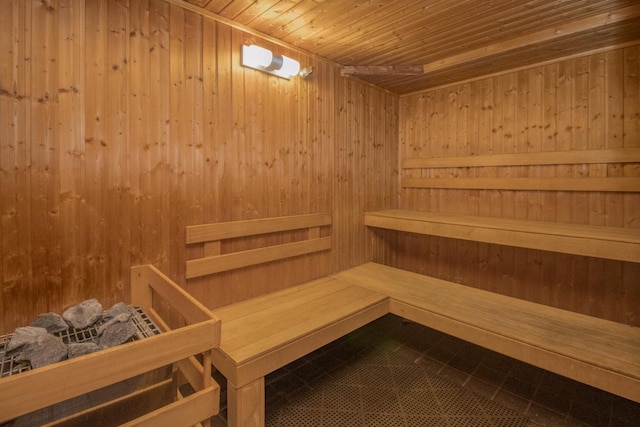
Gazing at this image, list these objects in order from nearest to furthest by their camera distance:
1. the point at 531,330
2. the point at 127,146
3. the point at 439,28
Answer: the point at 127,146 < the point at 531,330 < the point at 439,28

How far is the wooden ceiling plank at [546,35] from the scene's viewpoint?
2229 millimetres

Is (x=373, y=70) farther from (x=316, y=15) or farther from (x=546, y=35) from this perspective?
(x=546, y=35)

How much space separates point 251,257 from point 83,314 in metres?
1.11

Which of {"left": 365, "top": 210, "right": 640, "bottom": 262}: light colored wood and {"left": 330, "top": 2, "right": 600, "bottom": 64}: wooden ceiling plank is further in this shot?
{"left": 330, "top": 2, "right": 600, "bottom": 64}: wooden ceiling plank

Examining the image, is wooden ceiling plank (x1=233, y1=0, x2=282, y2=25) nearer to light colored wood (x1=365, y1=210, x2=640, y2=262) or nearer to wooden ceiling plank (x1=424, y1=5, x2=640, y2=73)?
wooden ceiling plank (x1=424, y1=5, x2=640, y2=73)

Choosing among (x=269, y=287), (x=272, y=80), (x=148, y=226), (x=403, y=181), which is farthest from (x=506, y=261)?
(x=148, y=226)

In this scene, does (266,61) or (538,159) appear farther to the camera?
(538,159)

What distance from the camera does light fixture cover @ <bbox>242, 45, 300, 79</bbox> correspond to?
8.07 feet

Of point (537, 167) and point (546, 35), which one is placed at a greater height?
point (546, 35)

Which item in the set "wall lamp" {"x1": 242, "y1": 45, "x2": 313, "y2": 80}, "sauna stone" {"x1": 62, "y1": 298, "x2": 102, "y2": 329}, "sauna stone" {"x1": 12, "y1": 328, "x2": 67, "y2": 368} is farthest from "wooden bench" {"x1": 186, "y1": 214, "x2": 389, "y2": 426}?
"wall lamp" {"x1": 242, "y1": 45, "x2": 313, "y2": 80}

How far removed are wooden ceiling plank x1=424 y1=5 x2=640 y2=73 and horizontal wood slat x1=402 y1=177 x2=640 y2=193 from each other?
1170 mm

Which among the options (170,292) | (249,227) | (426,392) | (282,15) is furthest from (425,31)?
(426,392)

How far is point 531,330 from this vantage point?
6.98ft

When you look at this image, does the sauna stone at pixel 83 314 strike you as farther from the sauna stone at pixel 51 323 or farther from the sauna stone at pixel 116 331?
the sauna stone at pixel 116 331
